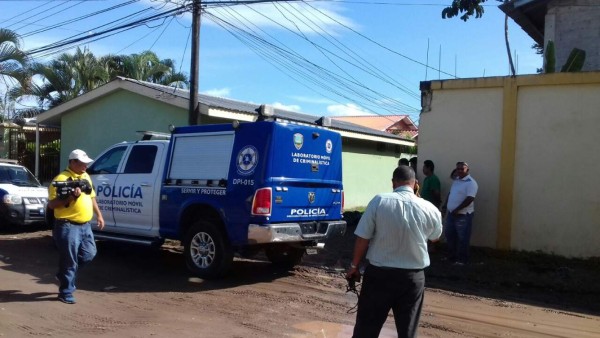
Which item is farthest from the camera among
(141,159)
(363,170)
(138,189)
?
(363,170)

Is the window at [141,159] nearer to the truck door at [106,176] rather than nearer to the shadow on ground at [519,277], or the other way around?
the truck door at [106,176]

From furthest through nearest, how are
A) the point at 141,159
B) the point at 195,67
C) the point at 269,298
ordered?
the point at 195,67
the point at 141,159
the point at 269,298

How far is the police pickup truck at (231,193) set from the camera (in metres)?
7.99

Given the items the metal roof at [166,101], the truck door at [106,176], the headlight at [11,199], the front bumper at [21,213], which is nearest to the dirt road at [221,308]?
the truck door at [106,176]

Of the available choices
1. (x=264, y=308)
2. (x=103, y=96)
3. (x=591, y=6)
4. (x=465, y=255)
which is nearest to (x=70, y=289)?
(x=264, y=308)

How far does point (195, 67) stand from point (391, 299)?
9.79 metres

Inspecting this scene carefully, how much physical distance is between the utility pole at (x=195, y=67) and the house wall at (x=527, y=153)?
5182 millimetres

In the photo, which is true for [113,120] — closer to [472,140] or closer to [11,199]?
[11,199]

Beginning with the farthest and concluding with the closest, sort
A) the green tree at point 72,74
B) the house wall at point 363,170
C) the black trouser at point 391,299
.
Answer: the green tree at point 72,74
the house wall at point 363,170
the black trouser at point 391,299

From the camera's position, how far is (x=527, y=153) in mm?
10391

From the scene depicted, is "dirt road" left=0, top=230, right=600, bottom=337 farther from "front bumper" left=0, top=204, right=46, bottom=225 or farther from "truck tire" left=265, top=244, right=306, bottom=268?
"front bumper" left=0, top=204, right=46, bottom=225

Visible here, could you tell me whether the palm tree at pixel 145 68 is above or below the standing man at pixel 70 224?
above

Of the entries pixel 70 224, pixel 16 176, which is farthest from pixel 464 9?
pixel 16 176

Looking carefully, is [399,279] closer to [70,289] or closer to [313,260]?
[70,289]
